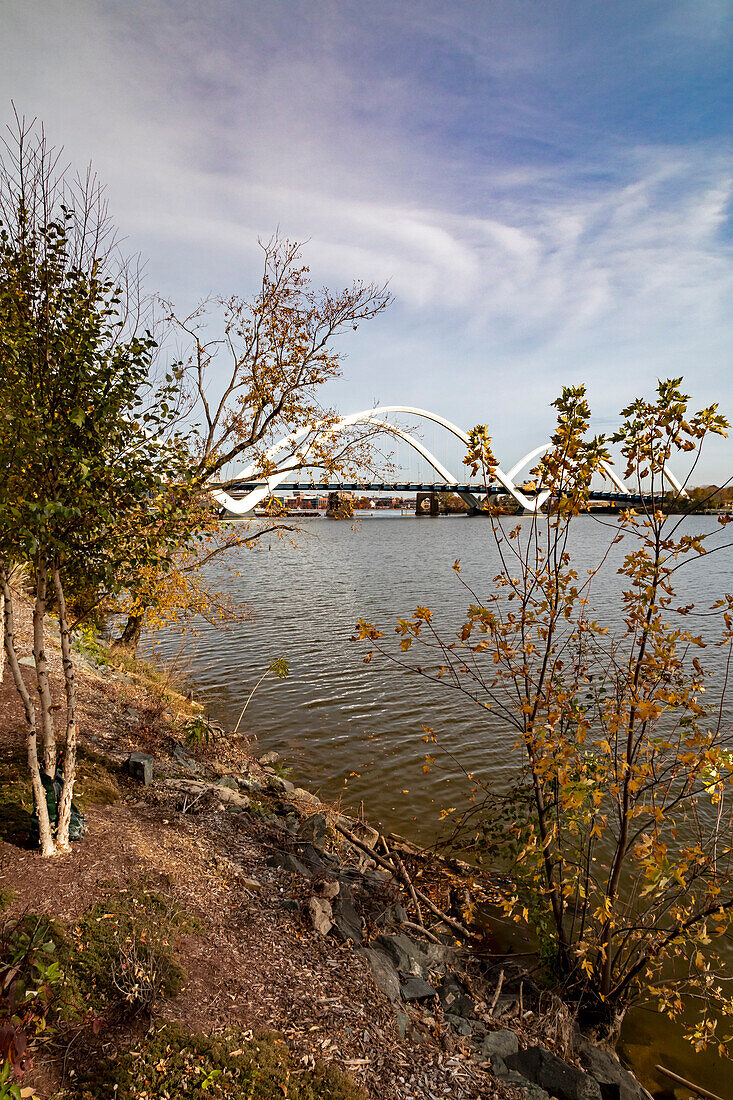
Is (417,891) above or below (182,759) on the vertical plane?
below

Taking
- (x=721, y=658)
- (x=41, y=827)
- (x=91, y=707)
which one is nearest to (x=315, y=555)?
(x=721, y=658)

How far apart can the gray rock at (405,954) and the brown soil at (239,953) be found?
45cm

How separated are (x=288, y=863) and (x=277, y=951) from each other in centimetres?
110

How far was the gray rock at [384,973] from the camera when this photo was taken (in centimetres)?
401

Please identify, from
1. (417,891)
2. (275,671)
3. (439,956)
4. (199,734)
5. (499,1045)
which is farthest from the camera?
(275,671)

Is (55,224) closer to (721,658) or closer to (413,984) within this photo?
(413,984)

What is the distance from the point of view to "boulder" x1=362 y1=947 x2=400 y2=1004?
4009 millimetres

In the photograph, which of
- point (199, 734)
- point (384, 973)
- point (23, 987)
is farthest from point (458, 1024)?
point (199, 734)

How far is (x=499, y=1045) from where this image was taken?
3.94m

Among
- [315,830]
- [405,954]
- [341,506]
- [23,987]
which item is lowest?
[405,954]

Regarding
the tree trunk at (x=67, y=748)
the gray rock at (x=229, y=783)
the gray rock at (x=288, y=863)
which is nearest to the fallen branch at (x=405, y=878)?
the gray rock at (x=288, y=863)

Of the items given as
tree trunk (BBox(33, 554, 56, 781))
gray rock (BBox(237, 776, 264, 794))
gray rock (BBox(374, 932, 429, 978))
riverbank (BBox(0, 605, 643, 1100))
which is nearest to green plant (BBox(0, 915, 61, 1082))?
riverbank (BBox(0, 605, 643, 1100))

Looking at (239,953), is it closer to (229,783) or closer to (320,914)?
(320,914)

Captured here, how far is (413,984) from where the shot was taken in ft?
14.0
